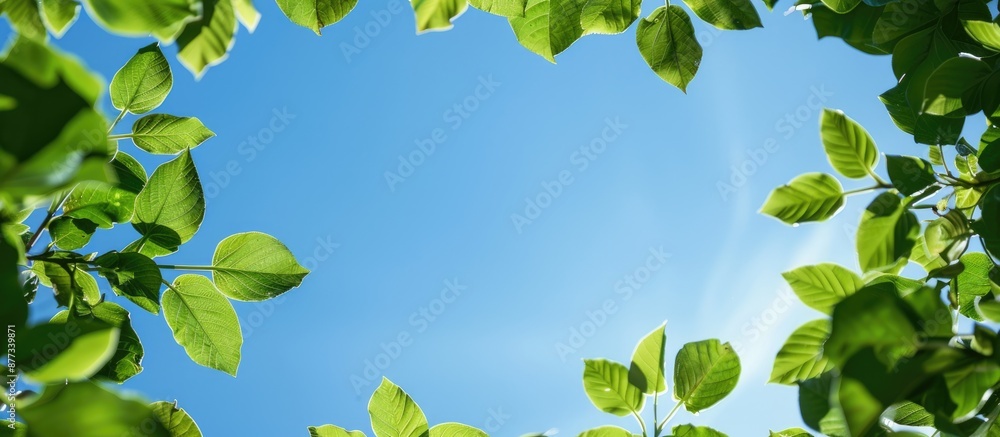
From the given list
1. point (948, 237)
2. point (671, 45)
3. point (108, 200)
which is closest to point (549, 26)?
point (671, 45)

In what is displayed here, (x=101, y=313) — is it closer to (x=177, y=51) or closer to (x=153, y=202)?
(x=153, y=202)

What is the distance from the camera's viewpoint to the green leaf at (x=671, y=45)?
110 centimetres

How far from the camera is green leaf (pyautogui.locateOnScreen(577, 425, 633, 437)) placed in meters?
0.87

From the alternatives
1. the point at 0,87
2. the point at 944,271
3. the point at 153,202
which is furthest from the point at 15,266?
the point at 944,271

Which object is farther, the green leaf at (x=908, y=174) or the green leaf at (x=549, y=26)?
the green leaf at (x=549, y=26)

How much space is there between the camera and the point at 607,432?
2.86 feet

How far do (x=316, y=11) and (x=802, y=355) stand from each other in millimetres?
814

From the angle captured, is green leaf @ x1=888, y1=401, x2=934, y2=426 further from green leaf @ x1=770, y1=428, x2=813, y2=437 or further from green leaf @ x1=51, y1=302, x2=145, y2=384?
green leaf @ x1=51, y1=302, x2=145, y2=384

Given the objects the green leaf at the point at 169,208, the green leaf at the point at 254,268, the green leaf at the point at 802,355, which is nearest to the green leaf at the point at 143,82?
the green leaf at the point at 169,208

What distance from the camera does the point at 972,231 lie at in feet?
3.11

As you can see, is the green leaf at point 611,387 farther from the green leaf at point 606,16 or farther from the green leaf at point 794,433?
the green leaf at point 606,16

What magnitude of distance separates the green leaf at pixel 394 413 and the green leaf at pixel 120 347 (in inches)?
17.2

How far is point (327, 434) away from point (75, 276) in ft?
1.65

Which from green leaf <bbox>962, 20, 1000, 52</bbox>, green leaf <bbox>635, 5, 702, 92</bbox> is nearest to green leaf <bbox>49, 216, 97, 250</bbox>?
green leaf <bbox>635, 5, 702, 92</bbox>
